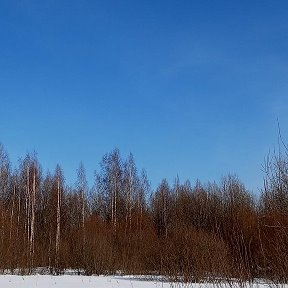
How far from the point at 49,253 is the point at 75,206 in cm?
1426

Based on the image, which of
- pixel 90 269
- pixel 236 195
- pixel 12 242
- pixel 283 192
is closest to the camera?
pixel 283 192

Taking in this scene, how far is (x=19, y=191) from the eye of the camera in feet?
137

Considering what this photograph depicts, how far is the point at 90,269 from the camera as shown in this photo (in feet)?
99.0

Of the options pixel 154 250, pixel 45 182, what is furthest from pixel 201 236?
pixel 45 182

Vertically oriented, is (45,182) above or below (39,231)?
above

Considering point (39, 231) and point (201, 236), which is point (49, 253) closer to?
point (39, 231)

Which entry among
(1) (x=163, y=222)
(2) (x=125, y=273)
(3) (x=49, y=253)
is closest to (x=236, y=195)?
(1) (x=163, y=222)

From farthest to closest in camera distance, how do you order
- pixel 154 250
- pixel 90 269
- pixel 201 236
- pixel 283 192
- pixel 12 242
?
pixel 154 250
pixel 90 269
pixel 12 242
pixel 201 236
pixel 283 192

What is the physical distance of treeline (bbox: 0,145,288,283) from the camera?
83.3ft

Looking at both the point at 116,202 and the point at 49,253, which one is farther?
the point at 116,202

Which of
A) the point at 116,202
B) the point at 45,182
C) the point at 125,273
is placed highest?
the point at 45,182

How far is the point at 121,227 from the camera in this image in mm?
36344

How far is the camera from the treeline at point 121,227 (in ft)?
83.3

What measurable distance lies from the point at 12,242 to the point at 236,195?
2213 cm
